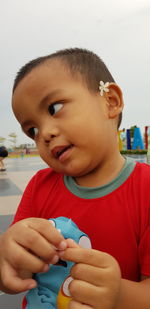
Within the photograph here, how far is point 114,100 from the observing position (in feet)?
3.24

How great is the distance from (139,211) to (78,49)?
608mm

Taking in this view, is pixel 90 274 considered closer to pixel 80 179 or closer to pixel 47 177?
pixel 80 179

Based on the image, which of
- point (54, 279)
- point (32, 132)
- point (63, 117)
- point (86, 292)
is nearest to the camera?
point (86, 292)

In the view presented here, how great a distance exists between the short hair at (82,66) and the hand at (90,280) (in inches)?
20.0

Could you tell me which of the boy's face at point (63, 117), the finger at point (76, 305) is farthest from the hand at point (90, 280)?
the boy's face at point (63, 117)

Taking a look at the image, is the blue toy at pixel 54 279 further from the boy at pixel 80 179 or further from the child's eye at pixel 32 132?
the child's eye at pixel 32 132

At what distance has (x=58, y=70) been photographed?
887 mm

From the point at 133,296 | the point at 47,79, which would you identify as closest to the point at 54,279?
the point at 133,296

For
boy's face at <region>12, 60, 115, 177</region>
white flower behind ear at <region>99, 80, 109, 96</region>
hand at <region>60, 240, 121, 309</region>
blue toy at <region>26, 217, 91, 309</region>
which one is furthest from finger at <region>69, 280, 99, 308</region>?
white flower behind ear at <region>99, 80, 109, 96</region>

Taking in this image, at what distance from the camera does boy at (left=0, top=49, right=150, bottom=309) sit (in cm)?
69

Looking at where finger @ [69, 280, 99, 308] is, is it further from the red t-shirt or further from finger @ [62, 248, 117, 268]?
the red t-shirt

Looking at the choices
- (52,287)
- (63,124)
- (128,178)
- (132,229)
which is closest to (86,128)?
(63,124)

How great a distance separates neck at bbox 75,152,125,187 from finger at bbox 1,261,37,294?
1.12 ft

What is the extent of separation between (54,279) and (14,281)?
4.6 inches
